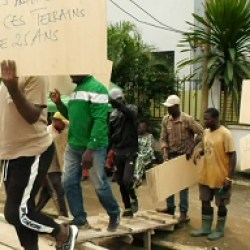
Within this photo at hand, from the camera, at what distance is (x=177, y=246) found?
5.93m

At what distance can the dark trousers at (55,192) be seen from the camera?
6047mm

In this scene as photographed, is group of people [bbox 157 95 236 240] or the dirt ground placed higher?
group of people [bbox 157 95 236 240]

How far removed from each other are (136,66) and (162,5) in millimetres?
2533

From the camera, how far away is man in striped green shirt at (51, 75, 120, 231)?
442 centimetres

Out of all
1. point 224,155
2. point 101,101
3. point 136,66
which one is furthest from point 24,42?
point 136,66

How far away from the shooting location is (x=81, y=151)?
4621 mm

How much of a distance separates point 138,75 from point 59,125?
4.90 metres

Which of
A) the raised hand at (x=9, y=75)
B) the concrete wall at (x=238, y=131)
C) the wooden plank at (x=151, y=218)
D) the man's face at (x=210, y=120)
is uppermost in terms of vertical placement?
the raised hand at (x=9, y=75)

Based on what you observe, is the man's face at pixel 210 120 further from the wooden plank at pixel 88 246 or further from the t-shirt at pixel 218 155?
the wooden plank at pixel 88 246

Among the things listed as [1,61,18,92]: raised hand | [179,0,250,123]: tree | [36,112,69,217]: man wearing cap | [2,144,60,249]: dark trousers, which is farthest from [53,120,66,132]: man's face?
[179,0,250,123]: tree

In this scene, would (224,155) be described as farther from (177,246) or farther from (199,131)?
(177,246)

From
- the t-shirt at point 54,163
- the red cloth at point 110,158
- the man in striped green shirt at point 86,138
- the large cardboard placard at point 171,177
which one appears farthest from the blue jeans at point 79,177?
the red cloth at point 110,158

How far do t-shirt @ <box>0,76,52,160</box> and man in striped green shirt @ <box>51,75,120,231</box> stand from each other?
1.02 m

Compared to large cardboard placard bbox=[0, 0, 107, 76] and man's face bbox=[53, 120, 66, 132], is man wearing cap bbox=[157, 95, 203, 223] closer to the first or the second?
man's face bbox=[53, 120, 66, 132]
